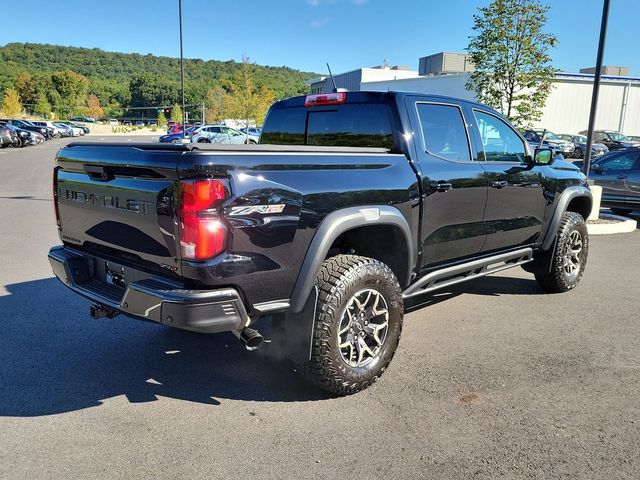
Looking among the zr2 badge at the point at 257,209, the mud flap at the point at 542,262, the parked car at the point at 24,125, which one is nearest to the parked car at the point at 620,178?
the mud flap at the point at 542,262

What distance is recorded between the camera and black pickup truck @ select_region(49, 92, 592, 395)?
2775mm

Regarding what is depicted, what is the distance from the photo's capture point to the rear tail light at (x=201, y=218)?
2691mm

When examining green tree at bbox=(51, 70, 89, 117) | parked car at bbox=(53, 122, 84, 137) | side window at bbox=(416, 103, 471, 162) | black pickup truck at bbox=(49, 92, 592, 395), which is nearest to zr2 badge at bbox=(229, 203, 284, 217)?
black pickup truck at bbox=(49, 92, 592, 395)

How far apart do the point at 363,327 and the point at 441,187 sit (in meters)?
1.25

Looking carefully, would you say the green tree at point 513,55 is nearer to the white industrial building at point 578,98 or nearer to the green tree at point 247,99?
the white industrial building at point 578,98

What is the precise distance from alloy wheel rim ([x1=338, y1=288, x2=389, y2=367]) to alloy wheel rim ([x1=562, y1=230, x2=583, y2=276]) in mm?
3023

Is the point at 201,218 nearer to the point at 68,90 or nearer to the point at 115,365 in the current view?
the point at 115,365

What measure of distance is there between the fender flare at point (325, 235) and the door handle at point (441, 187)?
2.07ft

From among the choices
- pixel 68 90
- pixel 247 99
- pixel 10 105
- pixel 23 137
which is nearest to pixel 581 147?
pixel 247 99

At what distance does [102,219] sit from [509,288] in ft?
14.9

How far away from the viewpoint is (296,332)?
3.23 meters

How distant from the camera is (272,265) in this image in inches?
117

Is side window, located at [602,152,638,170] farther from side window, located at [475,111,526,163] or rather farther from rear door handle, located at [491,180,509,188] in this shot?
rear door handle, located at [491,180,509,188]

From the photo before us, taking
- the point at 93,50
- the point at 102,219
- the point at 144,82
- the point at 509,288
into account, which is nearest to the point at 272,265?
the point at 102,219
